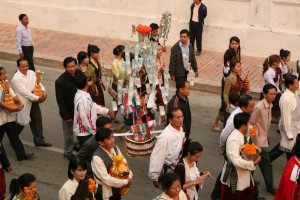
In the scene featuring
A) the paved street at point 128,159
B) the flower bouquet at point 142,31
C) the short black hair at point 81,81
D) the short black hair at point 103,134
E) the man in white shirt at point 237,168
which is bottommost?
the paved street at point 128,159

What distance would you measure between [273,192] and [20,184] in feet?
13.8

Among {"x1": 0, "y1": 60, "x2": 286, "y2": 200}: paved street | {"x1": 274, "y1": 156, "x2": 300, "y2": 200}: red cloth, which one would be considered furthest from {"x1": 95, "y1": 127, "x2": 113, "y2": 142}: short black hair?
{"x1": 274, "y1": 156, "x2": 300, "y2": 200}: red cloth

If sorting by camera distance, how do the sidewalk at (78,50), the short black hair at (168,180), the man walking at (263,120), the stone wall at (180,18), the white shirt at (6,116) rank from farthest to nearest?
the stone wall at (180,18) < the sidewalk at (78,50) < the white shirt at (6,116) < the man walking at (263,120) < the short black hair at (168,180)

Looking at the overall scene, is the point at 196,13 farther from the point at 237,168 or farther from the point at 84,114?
the point at 237,168

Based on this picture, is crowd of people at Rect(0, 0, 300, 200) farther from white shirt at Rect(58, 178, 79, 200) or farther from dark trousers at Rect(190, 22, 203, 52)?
dark trousers at Rect(190, 22, 203, 52)

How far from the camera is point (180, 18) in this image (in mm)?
16438

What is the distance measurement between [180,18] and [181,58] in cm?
459

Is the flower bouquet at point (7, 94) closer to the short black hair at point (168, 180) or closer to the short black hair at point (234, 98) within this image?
the short black hair at point (234, 98)

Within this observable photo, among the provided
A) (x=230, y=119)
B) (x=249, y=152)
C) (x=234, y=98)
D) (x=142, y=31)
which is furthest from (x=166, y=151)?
(x=142, y=31)

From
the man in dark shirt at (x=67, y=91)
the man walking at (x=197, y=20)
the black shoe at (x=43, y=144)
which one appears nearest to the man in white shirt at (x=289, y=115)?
the man in dark shirt at (x=67, y=91)

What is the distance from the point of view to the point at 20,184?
6.94 metres

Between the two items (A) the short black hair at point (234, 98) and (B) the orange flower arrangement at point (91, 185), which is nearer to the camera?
(B) the orange flower arrangement at point (91, 185)

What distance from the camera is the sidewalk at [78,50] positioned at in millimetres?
14359

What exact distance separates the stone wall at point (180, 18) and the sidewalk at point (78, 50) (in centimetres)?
26
